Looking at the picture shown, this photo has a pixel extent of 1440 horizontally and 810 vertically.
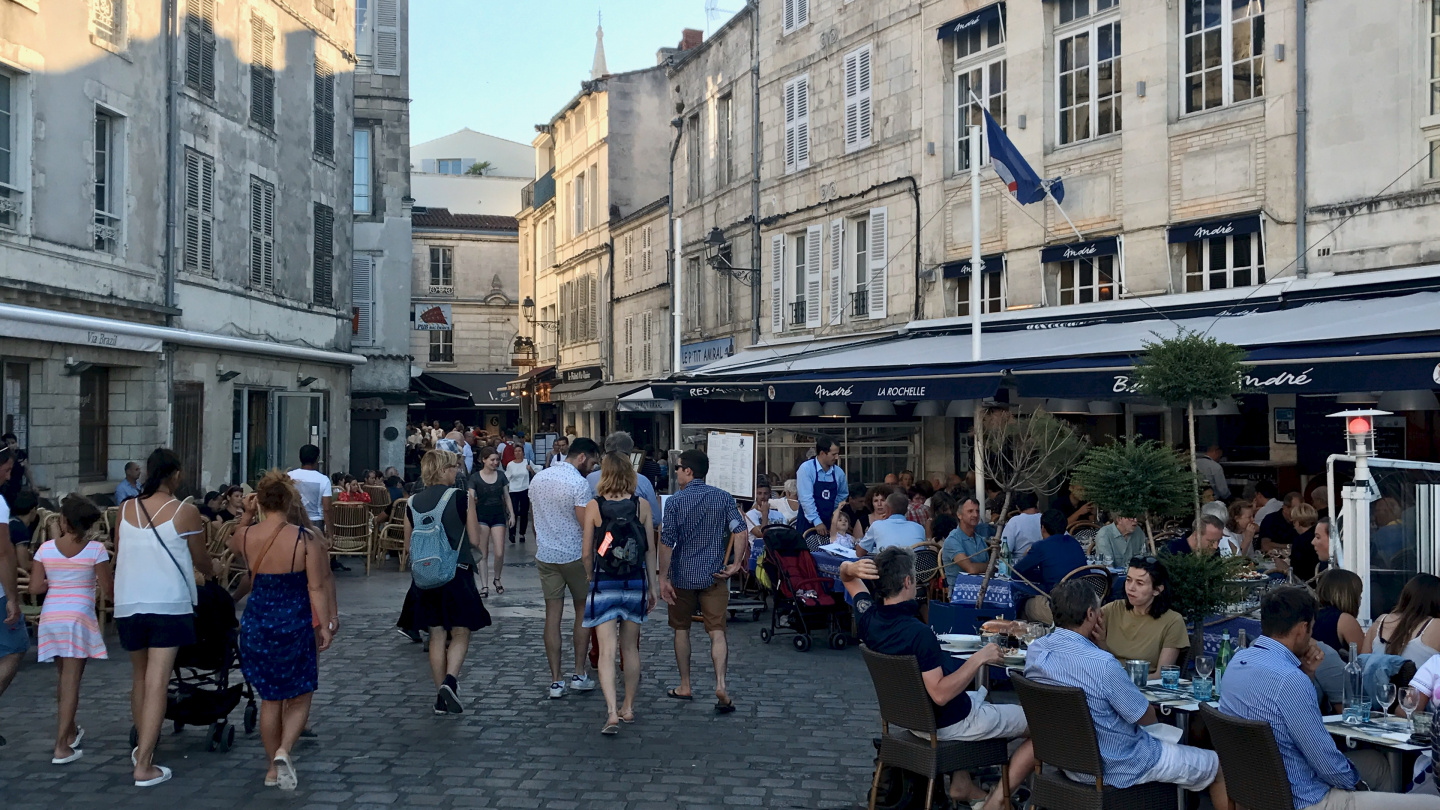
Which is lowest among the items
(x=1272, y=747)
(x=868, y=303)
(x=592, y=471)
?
(x=1272, y=747)

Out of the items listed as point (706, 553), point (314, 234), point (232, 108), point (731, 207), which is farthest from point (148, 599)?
point (731, 207)

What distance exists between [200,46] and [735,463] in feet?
34.9

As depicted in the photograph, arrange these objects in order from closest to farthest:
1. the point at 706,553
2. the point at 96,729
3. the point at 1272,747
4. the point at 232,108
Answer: the point at 1272,747, the point at 96,729, the point at 706,553, the point at 232,108

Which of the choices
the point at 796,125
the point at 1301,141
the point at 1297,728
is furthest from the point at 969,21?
the point at 1297,728

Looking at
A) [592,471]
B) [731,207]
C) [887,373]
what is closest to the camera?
[592,471]

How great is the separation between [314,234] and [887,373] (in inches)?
533

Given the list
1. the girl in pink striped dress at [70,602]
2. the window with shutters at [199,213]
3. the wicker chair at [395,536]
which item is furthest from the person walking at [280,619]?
the window with shutters at [199,213]

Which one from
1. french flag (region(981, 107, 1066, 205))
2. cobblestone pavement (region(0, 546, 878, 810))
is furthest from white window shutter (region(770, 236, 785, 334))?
cobblestone pavement (region(0, 546, 878, 810))

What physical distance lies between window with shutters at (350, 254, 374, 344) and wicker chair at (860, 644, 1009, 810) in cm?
2451

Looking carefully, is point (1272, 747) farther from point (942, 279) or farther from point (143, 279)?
point (143, 279)

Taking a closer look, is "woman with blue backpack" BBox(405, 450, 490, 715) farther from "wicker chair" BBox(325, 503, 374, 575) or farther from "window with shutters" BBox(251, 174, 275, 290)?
"window with shutters" BBox(251, 174, 275, 290)

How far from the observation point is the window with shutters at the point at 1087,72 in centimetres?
1645

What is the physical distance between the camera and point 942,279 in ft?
62.5

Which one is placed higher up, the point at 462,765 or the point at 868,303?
the point at 868,303
